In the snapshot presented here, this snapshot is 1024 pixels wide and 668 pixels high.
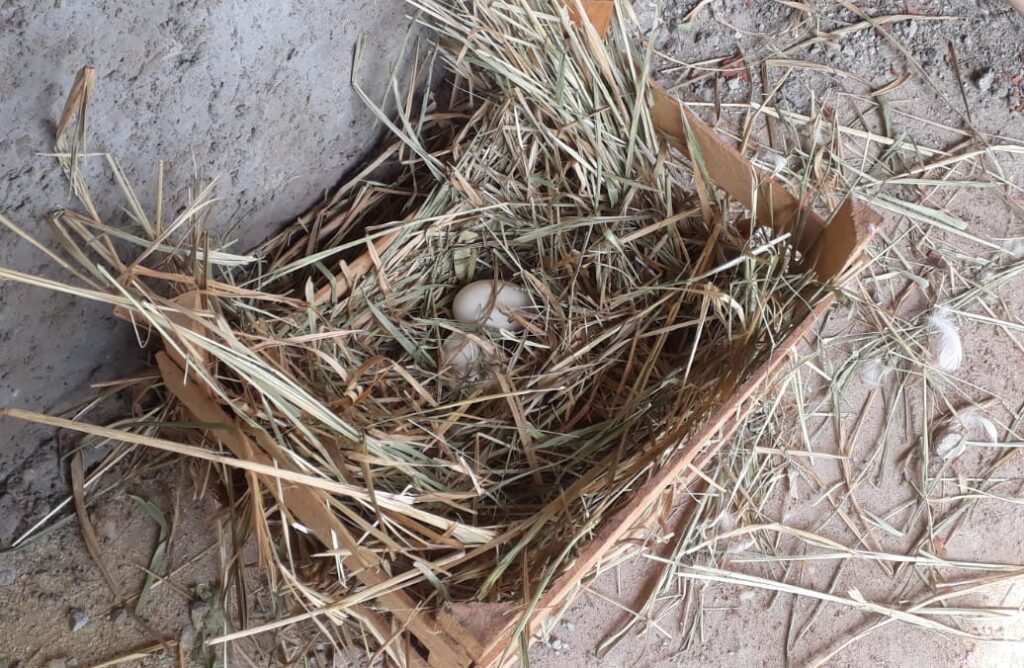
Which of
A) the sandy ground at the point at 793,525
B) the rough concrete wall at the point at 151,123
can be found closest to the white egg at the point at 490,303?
the rough concrete wall at the point at 151,123

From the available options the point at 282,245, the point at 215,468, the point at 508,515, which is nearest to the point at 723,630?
the point at 508,515

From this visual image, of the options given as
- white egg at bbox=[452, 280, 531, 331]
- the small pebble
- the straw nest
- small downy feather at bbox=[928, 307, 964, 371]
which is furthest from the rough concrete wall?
small downy feather at bbox=[928, 307, 964, 371]

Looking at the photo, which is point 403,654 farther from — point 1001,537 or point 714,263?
point 1001,537

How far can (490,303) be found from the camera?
1.34m

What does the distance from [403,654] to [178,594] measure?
1.49 ft

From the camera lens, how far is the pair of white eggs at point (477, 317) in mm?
1322

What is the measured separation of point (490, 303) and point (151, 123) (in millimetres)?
541

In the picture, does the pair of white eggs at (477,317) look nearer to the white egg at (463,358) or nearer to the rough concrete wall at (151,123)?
the white egg at (463,358)

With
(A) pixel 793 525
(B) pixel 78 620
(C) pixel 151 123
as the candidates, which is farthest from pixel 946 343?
(B) pixel 78 620

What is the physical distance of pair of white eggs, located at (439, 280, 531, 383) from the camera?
1.32 metres

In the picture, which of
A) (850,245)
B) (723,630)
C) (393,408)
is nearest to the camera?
(850,245)

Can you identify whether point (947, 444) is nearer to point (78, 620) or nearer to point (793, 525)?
point (793, 525)

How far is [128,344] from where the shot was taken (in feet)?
4.45

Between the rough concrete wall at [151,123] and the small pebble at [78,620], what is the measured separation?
166mm
